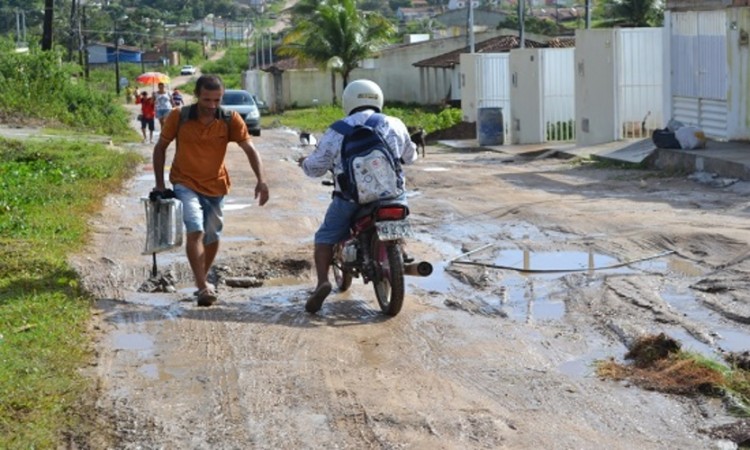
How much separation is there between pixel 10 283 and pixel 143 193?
332 inches

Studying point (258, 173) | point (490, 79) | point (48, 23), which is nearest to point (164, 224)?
point (258, 173)

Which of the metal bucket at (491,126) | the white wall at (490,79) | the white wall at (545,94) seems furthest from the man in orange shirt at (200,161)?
the white wall at (490,79)

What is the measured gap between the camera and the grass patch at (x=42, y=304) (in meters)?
6.00

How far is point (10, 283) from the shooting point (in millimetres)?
9492

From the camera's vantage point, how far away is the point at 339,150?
8.70m

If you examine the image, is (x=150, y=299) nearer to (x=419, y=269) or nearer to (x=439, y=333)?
(x=419, y=269)

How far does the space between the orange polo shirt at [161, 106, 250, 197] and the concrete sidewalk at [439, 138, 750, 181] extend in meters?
9.56

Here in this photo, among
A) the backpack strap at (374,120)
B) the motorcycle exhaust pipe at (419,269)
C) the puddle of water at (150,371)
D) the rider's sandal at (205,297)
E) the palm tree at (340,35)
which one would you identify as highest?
the palm tree at (340,35)

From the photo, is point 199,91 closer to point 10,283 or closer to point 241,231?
point 10,283

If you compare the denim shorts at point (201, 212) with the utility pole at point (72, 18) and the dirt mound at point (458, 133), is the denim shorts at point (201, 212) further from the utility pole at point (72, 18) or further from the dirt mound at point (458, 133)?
the utility pole at point (72, 18)

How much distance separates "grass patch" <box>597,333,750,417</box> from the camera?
6.37 meters

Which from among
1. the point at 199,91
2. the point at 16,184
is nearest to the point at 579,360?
the point at 199,91

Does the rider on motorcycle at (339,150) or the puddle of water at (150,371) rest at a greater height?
the rider on motorcycle at (339,150)

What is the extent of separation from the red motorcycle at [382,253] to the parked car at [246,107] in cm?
2940
